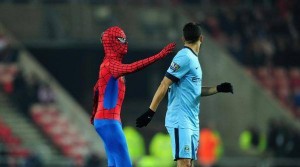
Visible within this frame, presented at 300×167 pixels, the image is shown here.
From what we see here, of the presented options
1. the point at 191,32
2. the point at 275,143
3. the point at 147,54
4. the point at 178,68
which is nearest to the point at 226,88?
the point at 178,68

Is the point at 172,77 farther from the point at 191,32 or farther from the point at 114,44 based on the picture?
the point at 114,44

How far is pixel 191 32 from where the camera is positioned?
40.2ft

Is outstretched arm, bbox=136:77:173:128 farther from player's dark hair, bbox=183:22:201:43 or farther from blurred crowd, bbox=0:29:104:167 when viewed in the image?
blurred crowd, bbox=0:29:104:167

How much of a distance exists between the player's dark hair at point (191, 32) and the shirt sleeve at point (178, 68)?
210 millimetres

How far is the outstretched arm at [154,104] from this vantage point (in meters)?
11.8

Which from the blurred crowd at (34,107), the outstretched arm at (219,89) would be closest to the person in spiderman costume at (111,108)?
the outstretched arm at (219,89)

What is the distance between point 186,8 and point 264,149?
7263 mm

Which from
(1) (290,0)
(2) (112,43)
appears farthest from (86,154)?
(2) (112,43)

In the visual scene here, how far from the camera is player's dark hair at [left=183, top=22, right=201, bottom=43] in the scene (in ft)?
40.1

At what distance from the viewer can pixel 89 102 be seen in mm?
35531

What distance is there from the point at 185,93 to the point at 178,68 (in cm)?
30

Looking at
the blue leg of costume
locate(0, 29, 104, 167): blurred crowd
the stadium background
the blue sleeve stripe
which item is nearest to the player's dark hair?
the blue sleeve stripe

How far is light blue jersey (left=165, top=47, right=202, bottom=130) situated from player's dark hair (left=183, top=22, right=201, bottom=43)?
0.12 metres

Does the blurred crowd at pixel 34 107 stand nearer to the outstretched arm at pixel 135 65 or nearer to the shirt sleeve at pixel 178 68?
the outstretched arm at pixel 135 65
